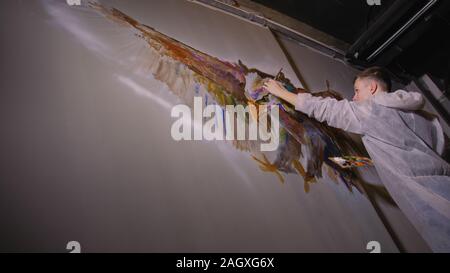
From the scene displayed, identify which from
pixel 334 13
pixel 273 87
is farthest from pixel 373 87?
pixel 334 13

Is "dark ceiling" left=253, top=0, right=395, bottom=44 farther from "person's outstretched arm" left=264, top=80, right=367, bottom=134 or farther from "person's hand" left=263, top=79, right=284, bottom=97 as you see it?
"person's outstretched arm" left=264, top=80, right=367, bottom=134

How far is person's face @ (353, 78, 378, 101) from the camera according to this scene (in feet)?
6.05

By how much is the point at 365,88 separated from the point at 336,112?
0.38 meters

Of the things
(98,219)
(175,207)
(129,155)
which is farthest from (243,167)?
(98,219)

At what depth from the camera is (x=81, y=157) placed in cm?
119

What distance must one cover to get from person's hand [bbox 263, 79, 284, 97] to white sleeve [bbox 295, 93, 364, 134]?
0.22 m

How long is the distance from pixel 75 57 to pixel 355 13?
316 centimetres

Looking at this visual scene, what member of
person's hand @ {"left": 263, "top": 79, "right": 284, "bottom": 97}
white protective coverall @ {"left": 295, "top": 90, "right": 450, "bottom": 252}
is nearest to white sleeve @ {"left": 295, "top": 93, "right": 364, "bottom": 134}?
white protective coverall @ {"left": 295, "top": 90, "right": 450, "bottom": 252}

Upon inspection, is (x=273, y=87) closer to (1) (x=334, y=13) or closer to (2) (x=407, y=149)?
(2) (x=407, y=149)

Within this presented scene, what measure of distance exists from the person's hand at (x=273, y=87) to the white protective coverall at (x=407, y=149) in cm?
18

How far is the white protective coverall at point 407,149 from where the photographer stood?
53.8 inches

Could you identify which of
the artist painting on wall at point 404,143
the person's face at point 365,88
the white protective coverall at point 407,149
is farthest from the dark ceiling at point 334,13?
the white protective coverall at point 407,149

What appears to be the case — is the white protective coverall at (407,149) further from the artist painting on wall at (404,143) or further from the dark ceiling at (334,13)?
the dark ceiling at (334,13)

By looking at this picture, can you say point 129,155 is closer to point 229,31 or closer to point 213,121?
point 213,121
